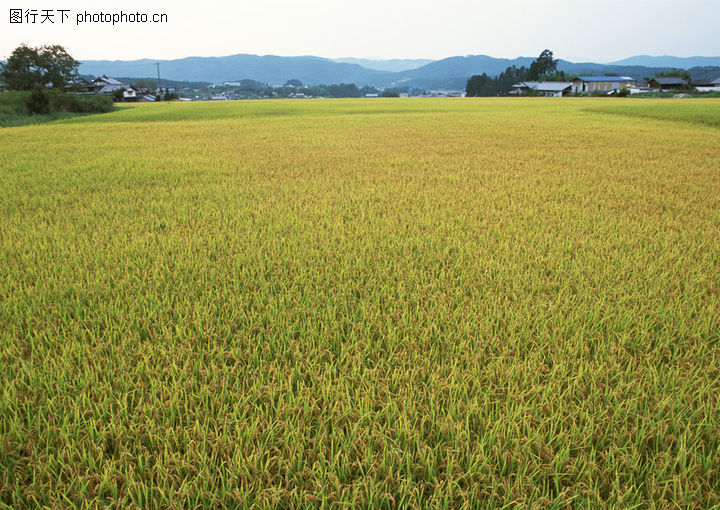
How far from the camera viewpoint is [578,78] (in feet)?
242

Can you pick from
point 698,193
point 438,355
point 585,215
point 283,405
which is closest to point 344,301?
point 438,355

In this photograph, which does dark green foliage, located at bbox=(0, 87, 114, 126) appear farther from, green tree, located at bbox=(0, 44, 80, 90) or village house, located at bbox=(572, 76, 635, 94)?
village house, located at bbox=(572, 76, 635, 94)

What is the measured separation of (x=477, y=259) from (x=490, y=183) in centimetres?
270

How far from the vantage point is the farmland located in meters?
1.13

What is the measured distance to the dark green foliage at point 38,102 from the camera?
2302cm

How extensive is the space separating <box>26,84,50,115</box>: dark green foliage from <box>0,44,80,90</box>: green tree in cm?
1981

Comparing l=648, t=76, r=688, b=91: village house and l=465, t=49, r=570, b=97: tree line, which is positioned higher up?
l=465, t=49, r=570, b=97: tree line

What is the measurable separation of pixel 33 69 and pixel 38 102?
23.8 m

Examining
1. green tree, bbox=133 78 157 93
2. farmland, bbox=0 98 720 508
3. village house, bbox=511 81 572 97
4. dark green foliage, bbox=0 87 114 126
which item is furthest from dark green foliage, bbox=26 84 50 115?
village house, bbox=511 81 572 97

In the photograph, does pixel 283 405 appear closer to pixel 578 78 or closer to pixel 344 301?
pixel 344 301

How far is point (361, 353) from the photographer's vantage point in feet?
5.51

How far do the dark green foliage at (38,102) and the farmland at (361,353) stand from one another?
25.2m

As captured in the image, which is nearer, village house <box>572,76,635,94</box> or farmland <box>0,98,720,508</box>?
farmland <box>0,98,720,508</box>

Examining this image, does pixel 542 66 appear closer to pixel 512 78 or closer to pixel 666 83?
pixel 512 78
